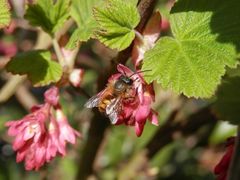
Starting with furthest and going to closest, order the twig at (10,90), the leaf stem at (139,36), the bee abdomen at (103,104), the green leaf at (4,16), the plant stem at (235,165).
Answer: the twig at (10,90)
the bee abdomen at (103,104)
the leaf stem at (139,36)
the green leaf at (4,16)
the plant stem at (235,165)

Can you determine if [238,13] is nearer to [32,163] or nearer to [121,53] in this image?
[121,53]

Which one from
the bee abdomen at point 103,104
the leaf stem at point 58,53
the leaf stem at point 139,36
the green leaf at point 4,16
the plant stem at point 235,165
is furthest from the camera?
the leaf stem at point 58,53

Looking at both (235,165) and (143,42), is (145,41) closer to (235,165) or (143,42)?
(143,42)

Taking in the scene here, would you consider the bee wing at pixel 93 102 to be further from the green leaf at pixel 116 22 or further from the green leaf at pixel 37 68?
the green leaf at pixel 116 22

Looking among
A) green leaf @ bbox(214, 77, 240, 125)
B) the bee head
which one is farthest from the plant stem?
the bee head

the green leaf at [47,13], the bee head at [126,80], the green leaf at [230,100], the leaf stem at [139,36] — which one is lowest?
the green leaf at [230,100]

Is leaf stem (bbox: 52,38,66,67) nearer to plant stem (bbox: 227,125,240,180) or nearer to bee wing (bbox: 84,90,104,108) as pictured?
bee wing (bbox: 84,90,104,108)

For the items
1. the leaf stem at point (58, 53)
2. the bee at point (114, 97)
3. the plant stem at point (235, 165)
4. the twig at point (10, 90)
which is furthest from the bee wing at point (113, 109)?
the twig at point (10, 90)

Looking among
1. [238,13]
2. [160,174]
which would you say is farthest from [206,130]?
[238,13]
